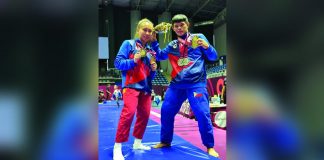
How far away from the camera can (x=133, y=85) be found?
248 cm

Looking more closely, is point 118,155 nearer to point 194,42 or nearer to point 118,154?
point 118,154

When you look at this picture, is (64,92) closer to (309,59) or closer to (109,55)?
(309,59)

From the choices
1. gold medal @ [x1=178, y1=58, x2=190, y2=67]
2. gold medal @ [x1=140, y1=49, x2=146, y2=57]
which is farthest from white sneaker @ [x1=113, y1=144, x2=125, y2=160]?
gold medal @ [x1=178, y1=58, x2=190, y2=67]

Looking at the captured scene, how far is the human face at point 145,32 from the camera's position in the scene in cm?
253

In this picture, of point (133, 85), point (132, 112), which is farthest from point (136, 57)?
point (132, 112)

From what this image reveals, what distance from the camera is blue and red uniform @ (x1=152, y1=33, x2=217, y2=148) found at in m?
2.49

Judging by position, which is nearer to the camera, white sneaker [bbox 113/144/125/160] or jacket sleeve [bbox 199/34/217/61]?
white sneaker [bbox 113/144/125/160]

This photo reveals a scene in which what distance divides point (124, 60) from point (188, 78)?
64 cm

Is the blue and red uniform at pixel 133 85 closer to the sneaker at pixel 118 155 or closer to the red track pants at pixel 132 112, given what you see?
the red track pants at pixel 132 112

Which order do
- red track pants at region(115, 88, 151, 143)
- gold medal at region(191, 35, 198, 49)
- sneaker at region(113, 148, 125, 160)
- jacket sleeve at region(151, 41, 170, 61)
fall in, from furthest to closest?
jacket sleeve at region(151, 41, 170, 61) → gold medal at region(191, 35, 198, 49) → red track pants at region(115, 88, 151, 143) → sneaker at region(113, 148, 125, 160)

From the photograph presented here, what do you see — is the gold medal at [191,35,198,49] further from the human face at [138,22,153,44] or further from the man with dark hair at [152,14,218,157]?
the human face at [138,22,153,44]

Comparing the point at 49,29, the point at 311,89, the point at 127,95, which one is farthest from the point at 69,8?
the point at 127,95

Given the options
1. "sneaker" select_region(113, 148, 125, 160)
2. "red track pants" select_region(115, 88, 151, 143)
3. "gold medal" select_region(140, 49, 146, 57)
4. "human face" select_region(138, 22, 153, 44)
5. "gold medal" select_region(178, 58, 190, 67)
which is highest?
"human face" select_region(138, 22, 153, 44)

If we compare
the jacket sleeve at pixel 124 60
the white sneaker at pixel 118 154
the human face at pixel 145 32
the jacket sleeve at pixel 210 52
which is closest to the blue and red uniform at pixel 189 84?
the jacket sleeve at pixel 210 52
